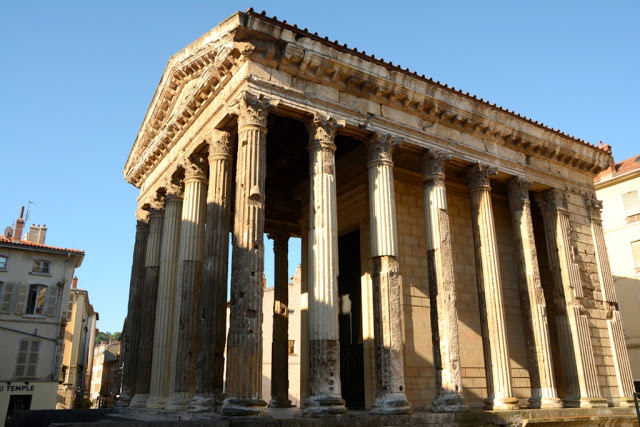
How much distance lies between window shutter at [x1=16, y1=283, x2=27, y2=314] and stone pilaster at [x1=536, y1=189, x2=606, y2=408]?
21.0 meters

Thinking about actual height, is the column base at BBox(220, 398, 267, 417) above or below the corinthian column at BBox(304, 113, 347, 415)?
below

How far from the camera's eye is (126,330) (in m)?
13.9

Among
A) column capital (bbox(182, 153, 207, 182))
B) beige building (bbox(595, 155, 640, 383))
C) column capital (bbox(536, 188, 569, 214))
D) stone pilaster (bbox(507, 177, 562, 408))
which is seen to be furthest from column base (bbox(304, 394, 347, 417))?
beige building (bbox(595, 155, 640, 383))

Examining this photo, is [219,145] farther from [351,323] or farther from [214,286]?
[351,323]

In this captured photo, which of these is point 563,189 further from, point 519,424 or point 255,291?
point 255,291

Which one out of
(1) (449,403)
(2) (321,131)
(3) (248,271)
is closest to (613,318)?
(1) (449,403)

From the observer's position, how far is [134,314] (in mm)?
13789

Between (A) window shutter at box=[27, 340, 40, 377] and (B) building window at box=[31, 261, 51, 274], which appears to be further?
(B) building window at box=[31, 261, 51, 274]

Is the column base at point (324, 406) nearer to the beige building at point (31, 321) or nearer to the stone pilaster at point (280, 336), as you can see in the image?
the stone pilaster at point (280, 336)

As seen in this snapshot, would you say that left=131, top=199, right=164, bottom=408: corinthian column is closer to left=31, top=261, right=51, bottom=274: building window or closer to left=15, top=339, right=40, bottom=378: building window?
left=15, top=339, right=40, bottom=378: building window

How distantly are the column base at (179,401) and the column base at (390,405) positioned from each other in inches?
139

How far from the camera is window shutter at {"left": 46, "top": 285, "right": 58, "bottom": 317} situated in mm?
23250

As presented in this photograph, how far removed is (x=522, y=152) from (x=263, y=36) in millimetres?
7542

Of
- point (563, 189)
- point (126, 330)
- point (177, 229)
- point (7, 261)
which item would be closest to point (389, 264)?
point (177, 229)
